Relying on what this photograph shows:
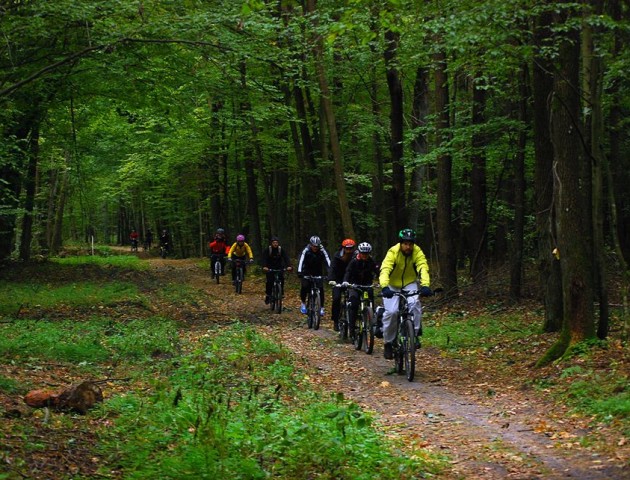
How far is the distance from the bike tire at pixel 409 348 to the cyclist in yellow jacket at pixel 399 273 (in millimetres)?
308

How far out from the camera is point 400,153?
19.5 m

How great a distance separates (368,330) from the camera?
533 inches

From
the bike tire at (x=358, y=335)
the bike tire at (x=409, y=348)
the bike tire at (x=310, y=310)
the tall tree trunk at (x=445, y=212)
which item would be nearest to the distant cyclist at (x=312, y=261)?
the bike tire at (x=310, y=310)

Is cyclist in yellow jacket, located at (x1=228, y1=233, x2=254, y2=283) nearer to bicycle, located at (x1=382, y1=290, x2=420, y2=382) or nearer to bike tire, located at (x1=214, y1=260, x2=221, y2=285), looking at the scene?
bike tire, located at (x1=214, y1=260, x2=221, y2=285)

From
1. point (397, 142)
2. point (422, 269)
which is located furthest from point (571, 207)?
point (397, 142)

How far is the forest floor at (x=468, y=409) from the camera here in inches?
255

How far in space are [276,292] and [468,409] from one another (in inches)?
439

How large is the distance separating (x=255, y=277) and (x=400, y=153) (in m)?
12.3

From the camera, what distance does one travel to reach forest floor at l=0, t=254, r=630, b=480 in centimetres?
649

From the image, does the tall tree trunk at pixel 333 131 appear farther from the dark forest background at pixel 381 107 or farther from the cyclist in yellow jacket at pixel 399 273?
the cyclist in yellow jacket at pixel 399 273

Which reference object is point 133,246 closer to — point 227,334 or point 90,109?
point 90,109

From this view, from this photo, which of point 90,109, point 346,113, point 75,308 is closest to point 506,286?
point 346,113

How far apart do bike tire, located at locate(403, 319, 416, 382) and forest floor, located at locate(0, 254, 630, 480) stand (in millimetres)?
181

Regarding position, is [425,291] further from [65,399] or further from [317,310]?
[317,310]
